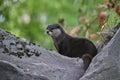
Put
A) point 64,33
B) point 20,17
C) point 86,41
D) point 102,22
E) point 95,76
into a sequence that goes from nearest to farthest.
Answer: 1. point 95,76
2. point 102,22
3. point 86,41
4. point 64,33
5. point 20,17

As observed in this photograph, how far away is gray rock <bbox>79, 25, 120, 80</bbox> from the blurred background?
Result: 1.78 meters

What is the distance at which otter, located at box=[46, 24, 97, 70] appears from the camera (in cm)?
677

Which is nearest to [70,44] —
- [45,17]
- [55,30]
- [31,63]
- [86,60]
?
[55,30]

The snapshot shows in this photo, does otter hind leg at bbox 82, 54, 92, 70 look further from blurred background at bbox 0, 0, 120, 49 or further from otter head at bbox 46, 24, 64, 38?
otter head at bbox 46, 24, 64, 38

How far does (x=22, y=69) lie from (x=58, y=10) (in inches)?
273

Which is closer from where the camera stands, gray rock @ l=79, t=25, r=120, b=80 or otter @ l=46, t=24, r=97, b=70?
gray rock @ l=79, t=25, r=120, b=80

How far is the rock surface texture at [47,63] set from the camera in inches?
199

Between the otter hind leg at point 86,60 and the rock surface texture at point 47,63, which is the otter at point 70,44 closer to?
the otter hind leg at point 86,60

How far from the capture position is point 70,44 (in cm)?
733

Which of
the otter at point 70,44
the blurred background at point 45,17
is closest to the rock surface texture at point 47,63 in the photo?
the otter at point 70,44

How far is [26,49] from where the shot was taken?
5613 mm

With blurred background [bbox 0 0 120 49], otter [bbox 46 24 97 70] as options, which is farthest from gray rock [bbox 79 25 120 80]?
blurred background [bbox 0 0 120 49]

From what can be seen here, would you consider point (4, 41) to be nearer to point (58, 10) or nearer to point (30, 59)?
point (30, 59)

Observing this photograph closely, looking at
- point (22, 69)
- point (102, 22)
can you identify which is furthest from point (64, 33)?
point (22, 69)
